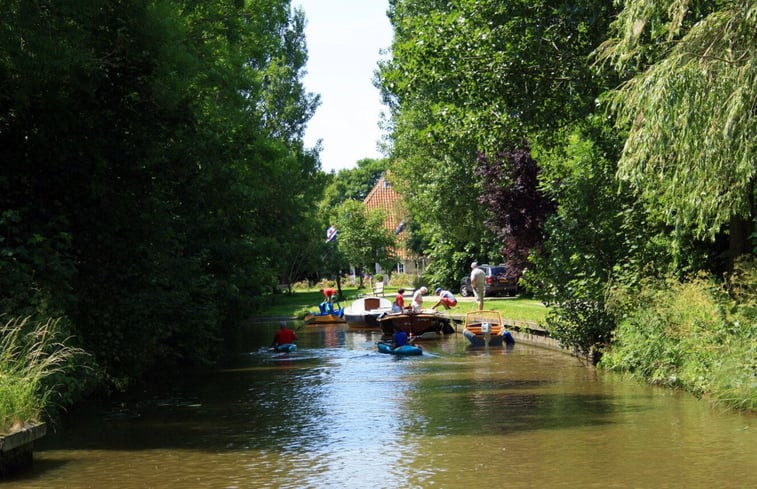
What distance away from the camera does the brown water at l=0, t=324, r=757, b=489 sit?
441 inches

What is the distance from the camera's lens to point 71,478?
11406 millimetres

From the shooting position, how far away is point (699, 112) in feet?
46.4

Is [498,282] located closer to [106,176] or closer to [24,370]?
[106,176]

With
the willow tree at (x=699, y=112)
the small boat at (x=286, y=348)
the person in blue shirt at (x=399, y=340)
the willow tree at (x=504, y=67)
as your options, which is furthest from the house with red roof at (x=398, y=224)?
the willow tree at (x=699, y=112)

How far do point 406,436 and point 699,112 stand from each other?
6203mm

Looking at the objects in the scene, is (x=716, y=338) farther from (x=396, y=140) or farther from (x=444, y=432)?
(x=396, y=140)

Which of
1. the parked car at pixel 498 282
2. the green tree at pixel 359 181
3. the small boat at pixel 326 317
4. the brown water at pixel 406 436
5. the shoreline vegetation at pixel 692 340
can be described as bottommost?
the brown water at pixel 406 436

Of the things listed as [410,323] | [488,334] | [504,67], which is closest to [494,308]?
[410,323]

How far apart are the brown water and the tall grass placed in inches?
28.8

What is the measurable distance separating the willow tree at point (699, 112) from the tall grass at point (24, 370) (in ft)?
29.6

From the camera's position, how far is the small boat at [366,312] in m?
38.6

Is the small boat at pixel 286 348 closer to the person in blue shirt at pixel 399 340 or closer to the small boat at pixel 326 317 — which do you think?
the person in blue shirt at pixel 399 340

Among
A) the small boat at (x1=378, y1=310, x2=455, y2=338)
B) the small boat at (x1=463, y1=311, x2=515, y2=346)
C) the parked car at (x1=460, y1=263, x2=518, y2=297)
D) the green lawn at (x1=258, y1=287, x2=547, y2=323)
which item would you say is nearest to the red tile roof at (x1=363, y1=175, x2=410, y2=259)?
the green lawn at (x1=258, y1=287, x2=547, y2=323)

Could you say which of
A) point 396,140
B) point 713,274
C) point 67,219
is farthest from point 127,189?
point 396,140
